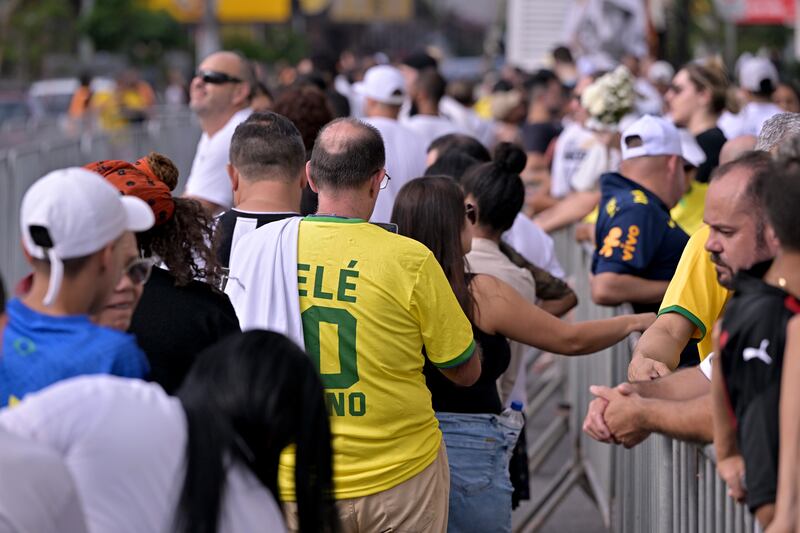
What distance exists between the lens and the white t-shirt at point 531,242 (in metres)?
6.71

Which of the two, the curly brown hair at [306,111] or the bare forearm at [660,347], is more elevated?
the curly brown hair at [306,111]

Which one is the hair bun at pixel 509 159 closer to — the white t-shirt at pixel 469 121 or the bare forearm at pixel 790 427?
the bare forearm at pixel 790 427

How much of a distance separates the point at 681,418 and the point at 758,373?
2.88 ft

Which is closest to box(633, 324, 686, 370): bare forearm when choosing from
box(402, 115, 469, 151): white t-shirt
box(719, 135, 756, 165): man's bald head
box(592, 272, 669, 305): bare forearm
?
box(592, 272, 669, 305): bare forearm

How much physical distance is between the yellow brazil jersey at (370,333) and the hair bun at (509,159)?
1.50 metres

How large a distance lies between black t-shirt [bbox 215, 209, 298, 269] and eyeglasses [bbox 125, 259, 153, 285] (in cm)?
185

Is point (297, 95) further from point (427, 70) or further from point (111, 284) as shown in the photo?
point (111, 284)

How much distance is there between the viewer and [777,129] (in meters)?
4.52

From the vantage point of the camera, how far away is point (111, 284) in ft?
10.2

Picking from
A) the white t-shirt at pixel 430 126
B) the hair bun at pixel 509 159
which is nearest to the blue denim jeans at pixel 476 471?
the hair bun at pixel 509 159

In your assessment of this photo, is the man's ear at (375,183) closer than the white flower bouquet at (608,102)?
Yes

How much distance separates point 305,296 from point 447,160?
241 cm

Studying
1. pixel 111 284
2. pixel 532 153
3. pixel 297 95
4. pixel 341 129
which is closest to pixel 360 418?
pixel 341 129

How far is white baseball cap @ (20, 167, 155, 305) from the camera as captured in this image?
9.71 feet
